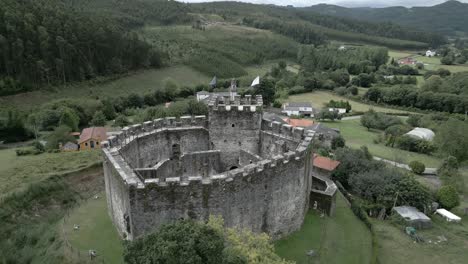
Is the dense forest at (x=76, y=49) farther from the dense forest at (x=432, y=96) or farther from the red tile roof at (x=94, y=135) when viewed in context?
the dense forest at (x=432, y=96)

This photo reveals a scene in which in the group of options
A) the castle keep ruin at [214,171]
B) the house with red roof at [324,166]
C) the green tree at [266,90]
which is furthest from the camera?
the green tree at [266,90]

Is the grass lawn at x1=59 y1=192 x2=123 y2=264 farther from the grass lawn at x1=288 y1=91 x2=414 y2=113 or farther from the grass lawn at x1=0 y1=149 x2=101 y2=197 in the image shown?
the grass lawn at x1=288 y1=91 x2=414 y2=113

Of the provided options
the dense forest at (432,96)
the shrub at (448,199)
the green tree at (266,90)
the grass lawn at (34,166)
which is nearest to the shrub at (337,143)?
the shrub at (448,199)

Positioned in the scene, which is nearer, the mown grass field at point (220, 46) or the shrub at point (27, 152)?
the shrub at point (27, 152)

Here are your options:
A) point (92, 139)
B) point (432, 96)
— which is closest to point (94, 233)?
point (92, 139)

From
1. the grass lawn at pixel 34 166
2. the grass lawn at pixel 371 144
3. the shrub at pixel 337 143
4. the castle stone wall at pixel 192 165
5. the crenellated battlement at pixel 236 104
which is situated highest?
the crenellated battlement at pixel 236 104

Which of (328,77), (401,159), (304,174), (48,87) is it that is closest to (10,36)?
(48,87)

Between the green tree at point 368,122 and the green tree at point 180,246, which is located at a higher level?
the green tree at point 180,246
